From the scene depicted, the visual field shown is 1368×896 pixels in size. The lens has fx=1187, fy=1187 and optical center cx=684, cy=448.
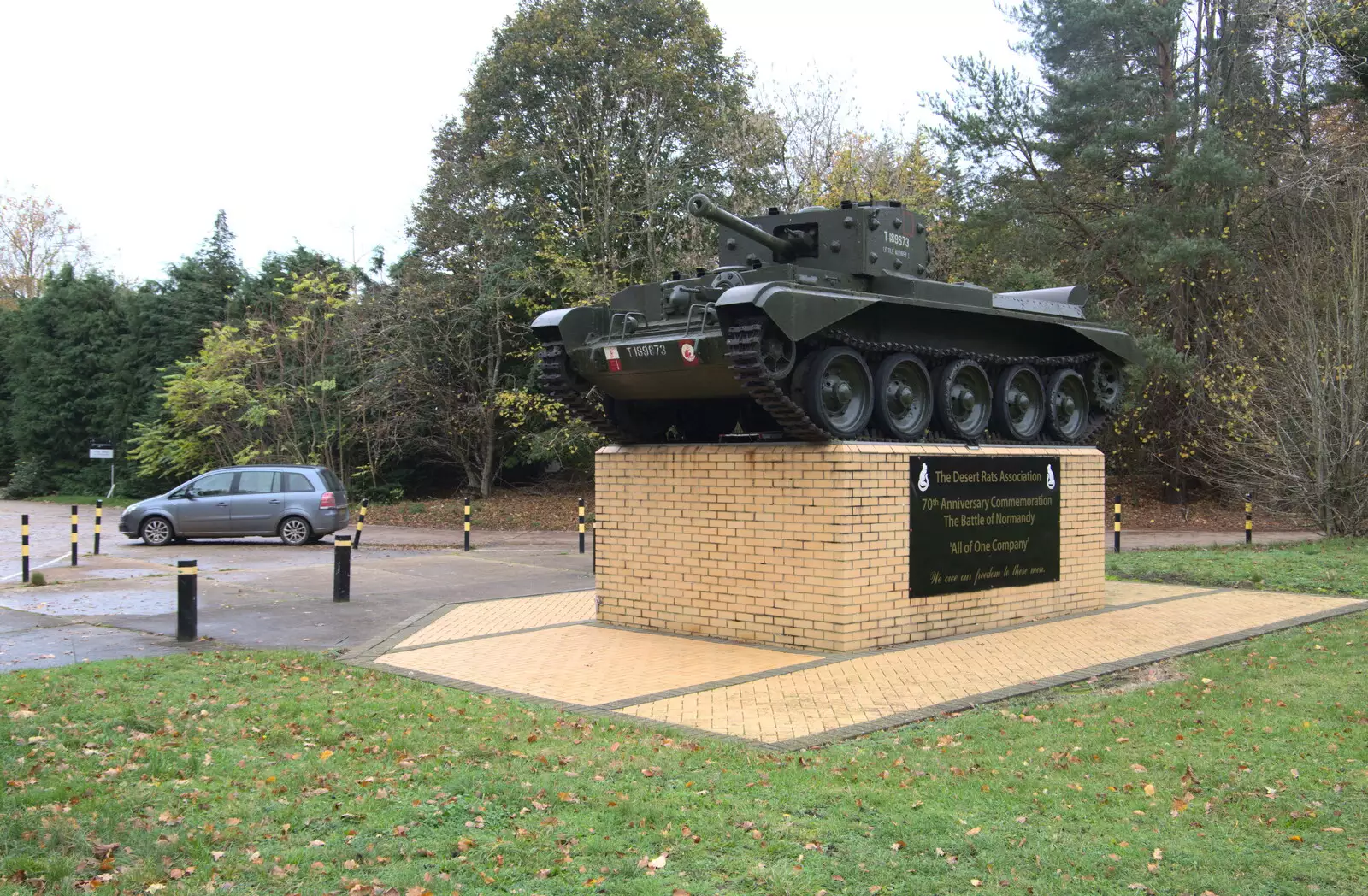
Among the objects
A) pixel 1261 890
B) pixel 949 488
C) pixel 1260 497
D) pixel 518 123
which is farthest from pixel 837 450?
pixel 518 123

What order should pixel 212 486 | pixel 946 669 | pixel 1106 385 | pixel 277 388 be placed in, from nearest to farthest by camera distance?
pixel 946 669, pixel 1106 385, pixel 212 486, pixel 277 388

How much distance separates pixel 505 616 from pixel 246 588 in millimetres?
4192

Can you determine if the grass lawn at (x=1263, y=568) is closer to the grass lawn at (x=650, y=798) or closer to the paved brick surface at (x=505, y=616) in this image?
the grass lawn at (x=650, y=798)

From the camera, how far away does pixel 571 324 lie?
11.1 metres

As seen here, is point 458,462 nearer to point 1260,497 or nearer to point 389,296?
point 389,296

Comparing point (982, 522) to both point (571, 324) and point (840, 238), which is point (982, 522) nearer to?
point (840, 238)

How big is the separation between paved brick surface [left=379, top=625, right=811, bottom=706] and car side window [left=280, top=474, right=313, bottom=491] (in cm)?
1220

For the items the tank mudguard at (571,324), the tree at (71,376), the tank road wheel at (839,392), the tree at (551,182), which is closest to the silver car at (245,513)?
the tree at (551,182)

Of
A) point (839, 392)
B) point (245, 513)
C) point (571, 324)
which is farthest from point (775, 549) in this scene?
point (245, 513)

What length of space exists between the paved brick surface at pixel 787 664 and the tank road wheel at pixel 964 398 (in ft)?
6.49

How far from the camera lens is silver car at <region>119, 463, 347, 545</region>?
21.6 m

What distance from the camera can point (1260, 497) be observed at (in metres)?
23.4

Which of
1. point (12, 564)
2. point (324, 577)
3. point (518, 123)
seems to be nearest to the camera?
point (324, 577)

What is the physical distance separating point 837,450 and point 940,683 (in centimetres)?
224
